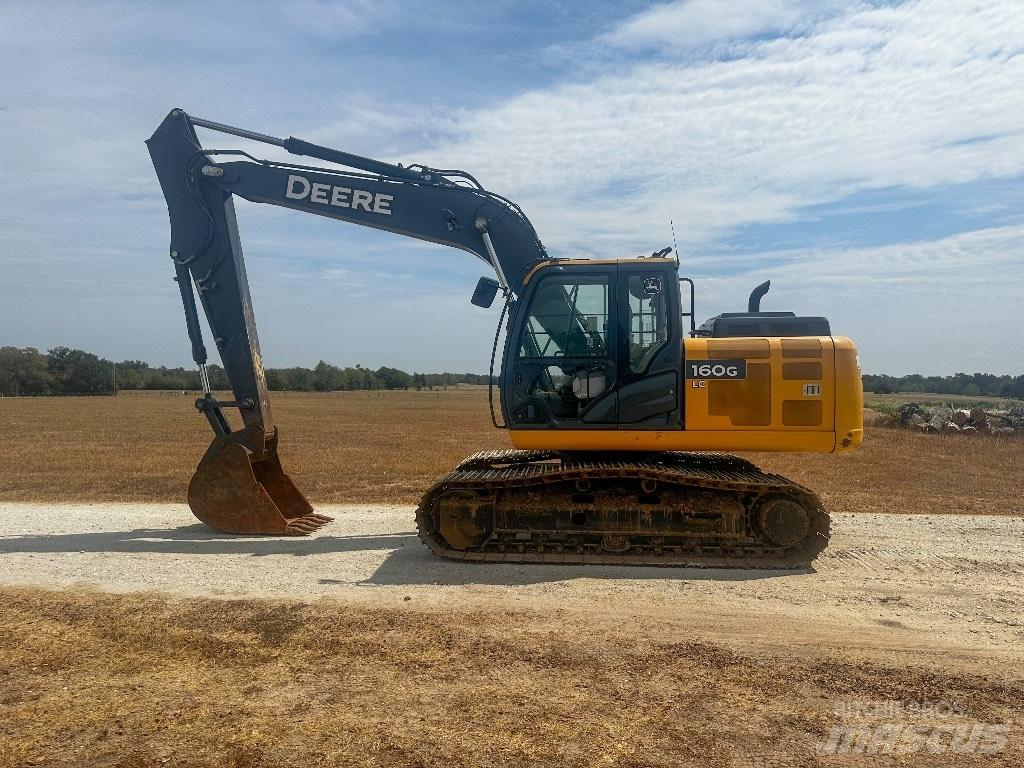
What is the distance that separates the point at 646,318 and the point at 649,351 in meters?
0.36

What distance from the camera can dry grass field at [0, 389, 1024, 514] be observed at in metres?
13.9

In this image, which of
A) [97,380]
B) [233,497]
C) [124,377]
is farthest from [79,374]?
[233,497]

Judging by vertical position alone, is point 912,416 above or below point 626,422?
below

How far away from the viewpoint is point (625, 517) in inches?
325

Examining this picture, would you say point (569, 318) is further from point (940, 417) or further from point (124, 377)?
point (124, 377)

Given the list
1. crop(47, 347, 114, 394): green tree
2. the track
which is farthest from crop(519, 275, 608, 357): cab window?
crop(47, 347, 114, 394): green tree

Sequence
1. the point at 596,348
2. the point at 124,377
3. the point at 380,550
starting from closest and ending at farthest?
the point at 596,348, the point at 380,550, the point at 124,377

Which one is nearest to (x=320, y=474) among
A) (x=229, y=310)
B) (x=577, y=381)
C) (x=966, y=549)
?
(x=229, y=310)

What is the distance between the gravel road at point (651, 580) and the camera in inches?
243

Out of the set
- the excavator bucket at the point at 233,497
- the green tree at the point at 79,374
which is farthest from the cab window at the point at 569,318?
the green tree at the point at 79,374

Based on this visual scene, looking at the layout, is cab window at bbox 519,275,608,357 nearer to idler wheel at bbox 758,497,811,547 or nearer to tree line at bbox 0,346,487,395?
idler wheel at bbox 758,497,811,547

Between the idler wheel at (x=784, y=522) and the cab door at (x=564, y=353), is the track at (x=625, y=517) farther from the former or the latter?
the cab door at (x=564, y=353)

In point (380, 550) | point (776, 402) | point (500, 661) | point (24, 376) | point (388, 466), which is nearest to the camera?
point (500, 661)

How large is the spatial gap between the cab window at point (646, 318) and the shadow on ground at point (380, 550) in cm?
223
